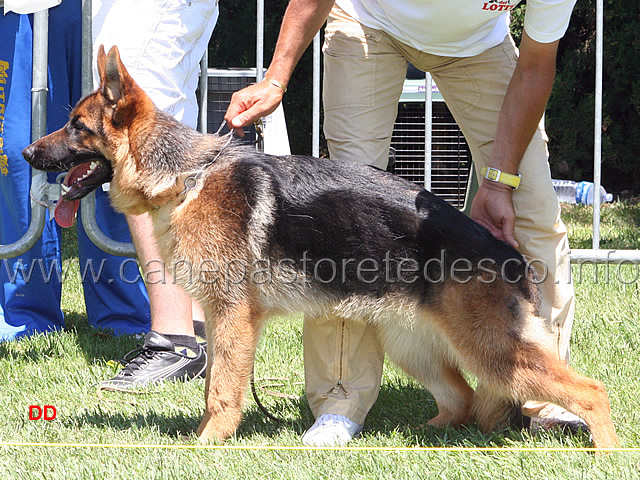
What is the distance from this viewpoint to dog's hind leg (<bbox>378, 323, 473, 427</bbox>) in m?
3.27

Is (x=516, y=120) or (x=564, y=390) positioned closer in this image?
(x=564, y=390)

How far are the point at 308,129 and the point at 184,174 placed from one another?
800 cm

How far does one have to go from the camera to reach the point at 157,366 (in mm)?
3803

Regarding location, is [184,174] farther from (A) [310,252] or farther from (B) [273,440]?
(B) [273,440]

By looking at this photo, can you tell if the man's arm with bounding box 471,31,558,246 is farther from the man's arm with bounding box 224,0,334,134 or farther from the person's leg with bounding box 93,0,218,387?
the person's leg with bounding box 93,0,218,387

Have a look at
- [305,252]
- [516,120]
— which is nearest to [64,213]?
[305,252]

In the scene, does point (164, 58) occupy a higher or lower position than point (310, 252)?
higher

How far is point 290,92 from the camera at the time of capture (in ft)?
35.5

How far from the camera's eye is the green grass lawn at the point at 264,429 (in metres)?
2.68

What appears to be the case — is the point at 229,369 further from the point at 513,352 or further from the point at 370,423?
the point at 513,352

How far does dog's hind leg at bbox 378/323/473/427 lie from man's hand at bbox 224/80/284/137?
1076 millimetres

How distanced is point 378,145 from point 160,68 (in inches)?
50.2

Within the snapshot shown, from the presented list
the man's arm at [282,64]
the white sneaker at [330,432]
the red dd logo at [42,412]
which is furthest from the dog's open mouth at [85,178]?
the white sneaker at [330,432]

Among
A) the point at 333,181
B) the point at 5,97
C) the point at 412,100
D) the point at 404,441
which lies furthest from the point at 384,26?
the point at 412,100
